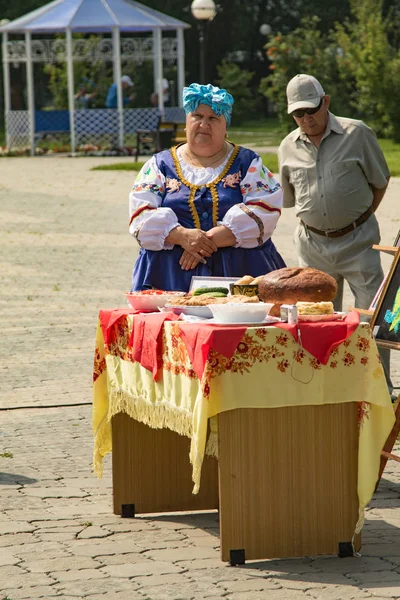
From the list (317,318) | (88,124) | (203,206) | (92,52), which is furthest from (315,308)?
(92,52)

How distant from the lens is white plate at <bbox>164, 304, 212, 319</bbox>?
561 centimetres

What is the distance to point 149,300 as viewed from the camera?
6020 mm

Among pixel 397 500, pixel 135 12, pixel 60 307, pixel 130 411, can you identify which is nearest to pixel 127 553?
pixel 130 411

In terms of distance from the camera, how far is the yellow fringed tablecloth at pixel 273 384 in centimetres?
521

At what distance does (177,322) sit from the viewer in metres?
5.48

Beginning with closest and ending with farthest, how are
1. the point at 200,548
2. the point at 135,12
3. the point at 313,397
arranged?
the point at 313,397
the point at 200,548
the point at 135,12

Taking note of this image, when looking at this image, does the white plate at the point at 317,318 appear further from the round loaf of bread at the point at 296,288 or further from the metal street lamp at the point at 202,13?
the metal street lamp at the point at 202,13

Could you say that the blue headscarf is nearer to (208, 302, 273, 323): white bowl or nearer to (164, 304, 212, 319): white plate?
(164, 304, 212, 319): white plate

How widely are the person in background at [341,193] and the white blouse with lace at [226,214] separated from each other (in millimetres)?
1714

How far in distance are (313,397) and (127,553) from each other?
3.57ft

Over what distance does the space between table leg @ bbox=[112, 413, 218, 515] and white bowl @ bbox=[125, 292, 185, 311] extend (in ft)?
1.88

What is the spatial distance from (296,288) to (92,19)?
3167cm

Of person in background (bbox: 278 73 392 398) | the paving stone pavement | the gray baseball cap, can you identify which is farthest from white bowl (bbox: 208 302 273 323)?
person in background (bbox: 278 73 392 398)

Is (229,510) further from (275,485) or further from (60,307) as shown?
(60,307)
